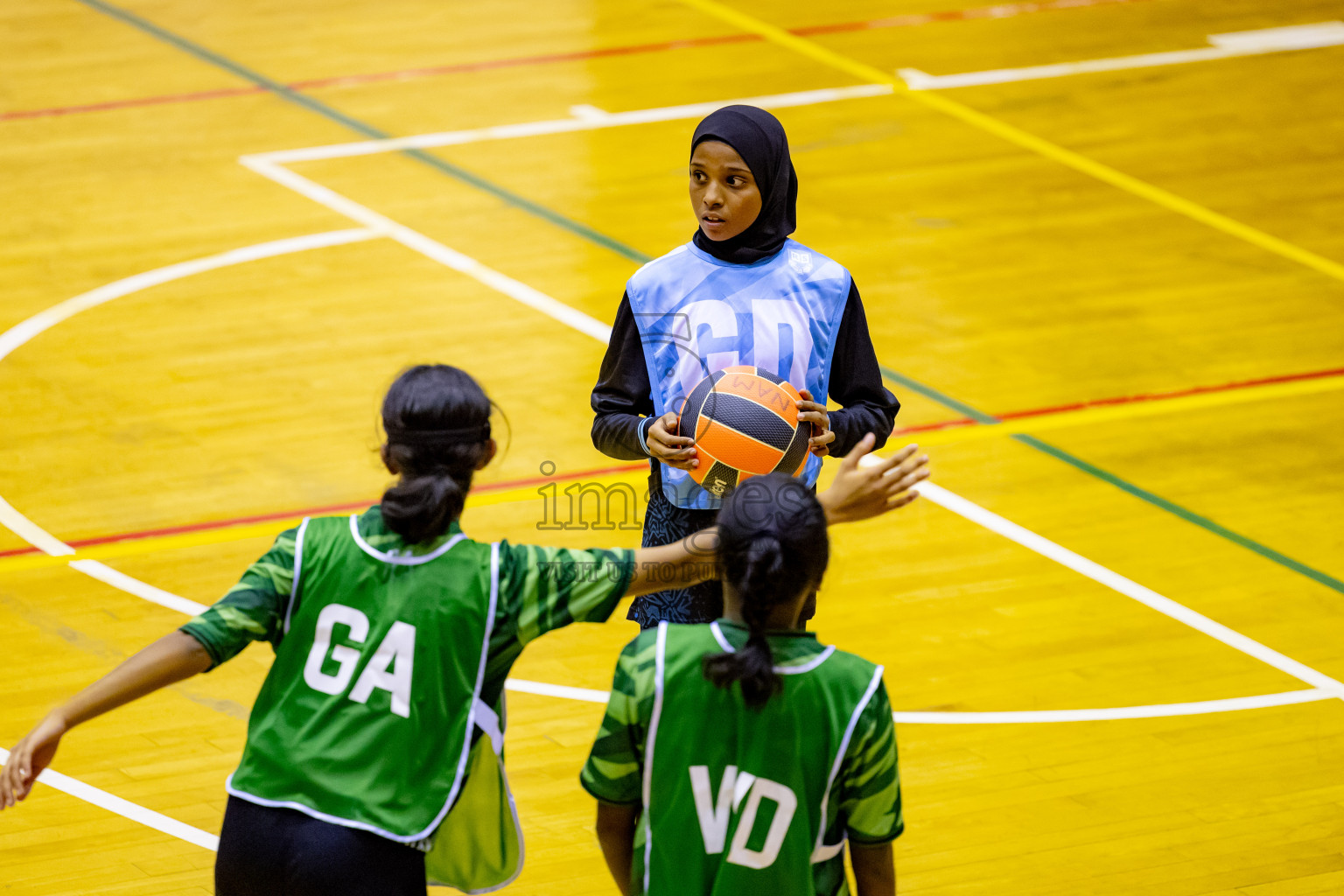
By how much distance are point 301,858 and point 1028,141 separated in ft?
25.8

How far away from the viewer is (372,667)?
278 cm

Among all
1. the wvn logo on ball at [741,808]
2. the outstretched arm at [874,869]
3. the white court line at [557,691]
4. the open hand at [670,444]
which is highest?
the open hand at [670,444]

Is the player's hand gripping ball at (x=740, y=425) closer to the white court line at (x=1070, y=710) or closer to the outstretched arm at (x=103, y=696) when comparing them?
the outstretched arm at (x=103, y=696)

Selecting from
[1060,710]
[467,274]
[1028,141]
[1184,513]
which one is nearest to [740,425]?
[1060,710]

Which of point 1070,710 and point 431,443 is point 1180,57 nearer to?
point 1070,710

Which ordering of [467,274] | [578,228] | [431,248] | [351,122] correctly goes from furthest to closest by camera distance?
[351,122] < [578,228] < [431,248] < [467,274]

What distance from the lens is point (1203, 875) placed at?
4500mm

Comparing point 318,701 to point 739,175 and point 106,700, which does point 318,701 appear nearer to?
point 106,700

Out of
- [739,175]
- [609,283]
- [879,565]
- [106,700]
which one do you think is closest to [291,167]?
[609,283]

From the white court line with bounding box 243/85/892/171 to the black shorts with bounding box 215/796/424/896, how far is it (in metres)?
7.00

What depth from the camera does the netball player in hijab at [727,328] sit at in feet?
12.4

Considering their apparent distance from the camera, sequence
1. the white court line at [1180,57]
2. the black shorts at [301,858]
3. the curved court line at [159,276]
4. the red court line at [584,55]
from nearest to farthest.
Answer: the black shorts at [301,858]
the curved court line at [159,276]
the red court line at [584,55]
the white court line at [1180,57]

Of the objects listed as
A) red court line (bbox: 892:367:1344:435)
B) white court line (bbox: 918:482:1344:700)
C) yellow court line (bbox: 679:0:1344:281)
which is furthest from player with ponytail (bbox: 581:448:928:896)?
yellow court line (bbox: 679:0:1344:281)

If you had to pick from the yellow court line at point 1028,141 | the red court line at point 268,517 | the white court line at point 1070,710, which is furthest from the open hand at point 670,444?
the yellow court line at point 1028,141
